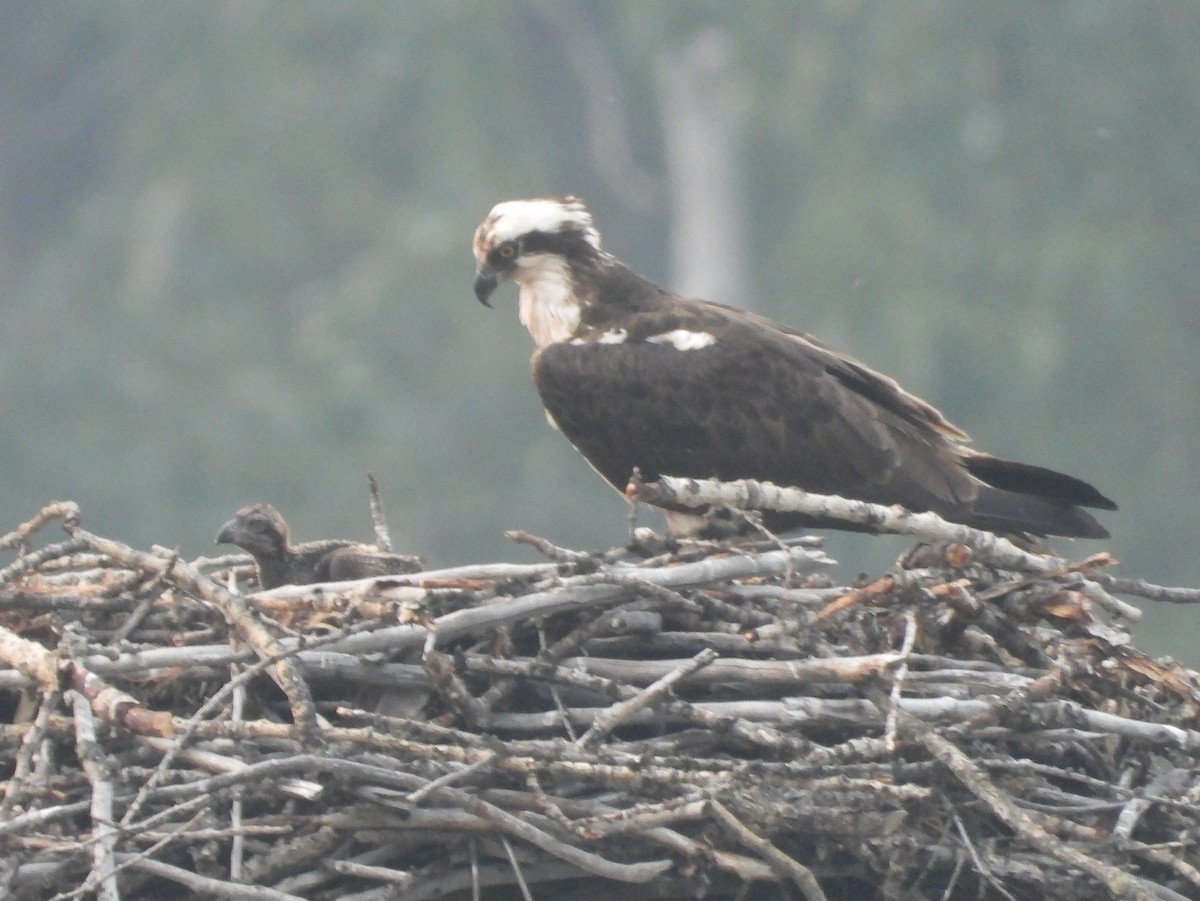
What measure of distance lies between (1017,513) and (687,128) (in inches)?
797

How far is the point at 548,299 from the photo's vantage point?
752cm

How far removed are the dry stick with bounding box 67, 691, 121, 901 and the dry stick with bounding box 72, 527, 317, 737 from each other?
0.39 m

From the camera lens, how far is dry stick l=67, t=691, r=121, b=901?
15.6 feet

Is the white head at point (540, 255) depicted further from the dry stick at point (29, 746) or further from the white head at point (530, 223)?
the dry stick at point (29, 746)

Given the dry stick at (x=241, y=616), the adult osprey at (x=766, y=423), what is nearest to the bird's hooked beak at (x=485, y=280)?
the adult osprey at (x=766, y=423)

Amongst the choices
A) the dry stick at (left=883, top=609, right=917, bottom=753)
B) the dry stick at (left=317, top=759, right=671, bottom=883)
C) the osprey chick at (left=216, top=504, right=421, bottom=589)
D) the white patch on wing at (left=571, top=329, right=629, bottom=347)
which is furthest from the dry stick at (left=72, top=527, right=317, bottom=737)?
the white patch on wing at (left=571, top=329, right=629, bottom=347)

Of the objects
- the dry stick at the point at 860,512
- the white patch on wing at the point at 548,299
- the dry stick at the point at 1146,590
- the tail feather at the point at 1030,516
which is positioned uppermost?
the white patch on wing at the point at 548,299

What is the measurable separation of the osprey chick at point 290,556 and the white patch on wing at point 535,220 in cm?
126

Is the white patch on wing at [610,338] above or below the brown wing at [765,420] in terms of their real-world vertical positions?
above

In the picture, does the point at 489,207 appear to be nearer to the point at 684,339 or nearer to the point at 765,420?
the point at 684,339

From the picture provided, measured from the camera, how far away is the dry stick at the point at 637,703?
199 inches

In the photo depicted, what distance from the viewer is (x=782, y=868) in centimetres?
497

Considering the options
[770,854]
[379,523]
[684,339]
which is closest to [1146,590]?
[770,854]

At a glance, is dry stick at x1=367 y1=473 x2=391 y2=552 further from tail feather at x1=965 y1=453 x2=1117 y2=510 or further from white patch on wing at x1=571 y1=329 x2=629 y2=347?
tail feather at x1=965 y1=453 x2=1117 y2=510
